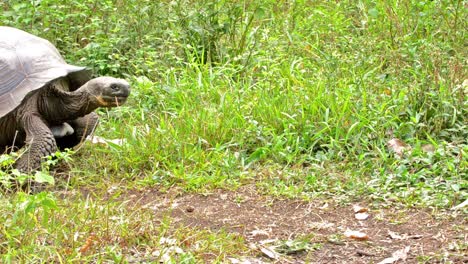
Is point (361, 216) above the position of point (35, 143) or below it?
below

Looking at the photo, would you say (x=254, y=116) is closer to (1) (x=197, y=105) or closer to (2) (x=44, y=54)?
(1) (x=197, y=105)

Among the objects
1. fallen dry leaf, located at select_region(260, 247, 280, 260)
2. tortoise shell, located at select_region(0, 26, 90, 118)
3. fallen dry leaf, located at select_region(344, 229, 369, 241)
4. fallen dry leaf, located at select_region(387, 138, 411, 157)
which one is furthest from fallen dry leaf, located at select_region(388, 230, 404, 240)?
tortoise shell, located at select_region(0, 26, 90, 118)

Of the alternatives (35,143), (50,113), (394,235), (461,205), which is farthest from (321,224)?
(50,113)

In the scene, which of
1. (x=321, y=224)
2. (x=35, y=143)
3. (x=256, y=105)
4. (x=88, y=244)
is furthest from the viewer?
(x=256, y=105)

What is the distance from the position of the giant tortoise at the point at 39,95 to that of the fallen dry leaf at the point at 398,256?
Result: 7.47 ft

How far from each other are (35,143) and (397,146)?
2360mm

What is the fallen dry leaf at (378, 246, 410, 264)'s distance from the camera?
4305 mm

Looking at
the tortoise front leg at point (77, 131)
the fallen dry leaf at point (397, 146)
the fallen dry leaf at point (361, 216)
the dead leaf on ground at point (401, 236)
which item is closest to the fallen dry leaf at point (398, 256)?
the dead leaf on ground at point (401, 236)

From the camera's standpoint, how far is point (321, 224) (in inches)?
192

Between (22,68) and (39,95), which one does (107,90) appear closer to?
(39,95)

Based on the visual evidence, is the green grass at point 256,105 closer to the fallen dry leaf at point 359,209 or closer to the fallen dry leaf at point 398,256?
the fallen dry leaf at point 359,209

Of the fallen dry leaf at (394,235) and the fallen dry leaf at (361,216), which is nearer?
the fallen dry leaf at (394,235)

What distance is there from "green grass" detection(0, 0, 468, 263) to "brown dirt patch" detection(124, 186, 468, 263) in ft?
0.45

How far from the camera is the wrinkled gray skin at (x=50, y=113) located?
5660 mm
